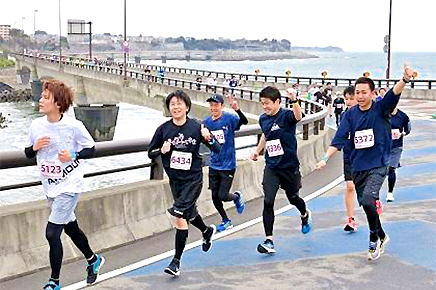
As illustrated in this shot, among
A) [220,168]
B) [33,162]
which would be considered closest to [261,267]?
[220,168]

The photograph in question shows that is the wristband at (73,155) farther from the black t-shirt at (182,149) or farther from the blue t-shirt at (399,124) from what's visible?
the blue t-shirt at (399,124)

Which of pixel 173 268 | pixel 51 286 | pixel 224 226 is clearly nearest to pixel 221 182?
pixel 224 226

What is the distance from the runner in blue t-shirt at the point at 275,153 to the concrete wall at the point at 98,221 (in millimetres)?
1658

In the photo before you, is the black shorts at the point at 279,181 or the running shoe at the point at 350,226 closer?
the black shorts at the point at 279,181

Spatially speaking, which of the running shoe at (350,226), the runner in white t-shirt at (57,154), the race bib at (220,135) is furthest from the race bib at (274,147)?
the runner in white t-shirt at (57,154)

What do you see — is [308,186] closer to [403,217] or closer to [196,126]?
[403,217]

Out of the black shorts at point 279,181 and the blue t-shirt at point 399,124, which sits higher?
the blue t-shirt at point 399,124

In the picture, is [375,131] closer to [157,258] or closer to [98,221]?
[157,258]

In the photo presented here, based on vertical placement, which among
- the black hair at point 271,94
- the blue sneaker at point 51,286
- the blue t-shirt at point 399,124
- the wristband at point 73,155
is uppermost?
the black hair at point 271,94

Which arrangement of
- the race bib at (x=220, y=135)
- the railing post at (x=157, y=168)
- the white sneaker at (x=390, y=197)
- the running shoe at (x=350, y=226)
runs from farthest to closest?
the white sneaker at (x=390, y=197), the railing post at (x=157, y=168), the running shoe at (x=350, y=226), the race bib at (x=220, y=135)

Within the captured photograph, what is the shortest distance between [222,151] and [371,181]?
221 centimetres

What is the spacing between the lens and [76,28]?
9200cm

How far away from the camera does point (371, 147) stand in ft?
23.9

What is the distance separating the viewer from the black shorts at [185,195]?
663 cm
